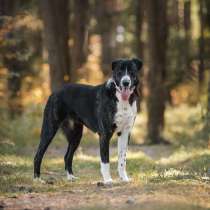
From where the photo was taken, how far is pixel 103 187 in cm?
1167

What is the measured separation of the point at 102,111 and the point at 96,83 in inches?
677

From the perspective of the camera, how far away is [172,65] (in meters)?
38.2

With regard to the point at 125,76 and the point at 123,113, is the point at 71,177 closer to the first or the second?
the point at 123,113

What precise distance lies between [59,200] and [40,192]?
40.7 inches

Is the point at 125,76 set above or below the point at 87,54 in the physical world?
below

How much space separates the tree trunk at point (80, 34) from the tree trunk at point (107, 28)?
440cm

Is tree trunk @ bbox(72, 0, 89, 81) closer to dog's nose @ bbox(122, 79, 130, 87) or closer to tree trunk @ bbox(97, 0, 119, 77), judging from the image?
tree trunk @ bbox(97, 0, 119, 77)

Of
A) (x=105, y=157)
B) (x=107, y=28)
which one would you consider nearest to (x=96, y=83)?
(x=107, y=28)

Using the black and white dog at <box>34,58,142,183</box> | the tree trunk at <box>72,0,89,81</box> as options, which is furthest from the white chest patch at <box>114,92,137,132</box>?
the tree trunk at <box>72,0,89,81</box>

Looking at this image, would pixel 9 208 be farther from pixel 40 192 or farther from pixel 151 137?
pixel 151 137

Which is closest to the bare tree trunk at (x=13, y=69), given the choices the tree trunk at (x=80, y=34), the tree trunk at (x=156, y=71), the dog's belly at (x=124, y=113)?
the tree trunk at (x=80, y=34)

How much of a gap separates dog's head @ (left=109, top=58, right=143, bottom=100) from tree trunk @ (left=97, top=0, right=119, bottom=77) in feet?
70.9

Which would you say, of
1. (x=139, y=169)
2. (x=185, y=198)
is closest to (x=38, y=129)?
(x=139, y=169)

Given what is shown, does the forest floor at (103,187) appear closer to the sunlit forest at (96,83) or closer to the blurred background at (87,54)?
the sunlit forest at (96,83)
